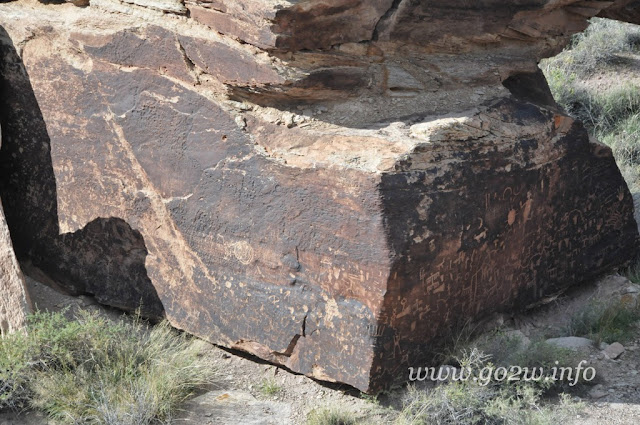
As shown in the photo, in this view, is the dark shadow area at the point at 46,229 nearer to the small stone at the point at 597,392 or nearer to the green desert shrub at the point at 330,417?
the green desert shrub at the point at 330,417

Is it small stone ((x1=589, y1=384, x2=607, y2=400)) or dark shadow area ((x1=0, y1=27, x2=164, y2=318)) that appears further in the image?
dark shadow area ((x1=0, y1=27, x2=164, y2=318))

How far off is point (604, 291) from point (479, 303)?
1.02 meters

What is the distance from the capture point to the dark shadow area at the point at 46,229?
4012mm

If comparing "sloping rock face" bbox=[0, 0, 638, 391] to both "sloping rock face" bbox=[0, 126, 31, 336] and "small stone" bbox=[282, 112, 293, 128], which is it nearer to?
"small stone" bbox=[282, 112, 293, 128]

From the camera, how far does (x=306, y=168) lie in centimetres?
334

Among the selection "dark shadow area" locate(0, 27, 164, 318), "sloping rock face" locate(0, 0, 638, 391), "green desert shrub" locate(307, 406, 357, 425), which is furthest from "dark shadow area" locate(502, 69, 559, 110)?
"dark shadow area" locate(0, 27, 164, 318)

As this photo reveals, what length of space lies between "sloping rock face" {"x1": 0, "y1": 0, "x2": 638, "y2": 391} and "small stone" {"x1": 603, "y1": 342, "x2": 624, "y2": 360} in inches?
17.5

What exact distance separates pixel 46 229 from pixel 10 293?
56 cm

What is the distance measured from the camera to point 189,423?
3.32 metres

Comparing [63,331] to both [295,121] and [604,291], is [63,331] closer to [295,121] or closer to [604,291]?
[295,121]

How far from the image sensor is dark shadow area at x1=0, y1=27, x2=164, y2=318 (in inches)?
158

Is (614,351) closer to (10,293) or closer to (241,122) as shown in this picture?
(241,122)

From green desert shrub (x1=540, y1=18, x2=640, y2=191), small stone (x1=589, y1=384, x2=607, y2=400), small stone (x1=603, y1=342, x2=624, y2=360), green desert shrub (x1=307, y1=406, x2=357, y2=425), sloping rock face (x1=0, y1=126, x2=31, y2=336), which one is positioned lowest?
small stone (x1=589, y1=384, x2=607, y2=400)

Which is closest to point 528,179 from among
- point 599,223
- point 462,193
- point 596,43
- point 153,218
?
point 462,193
